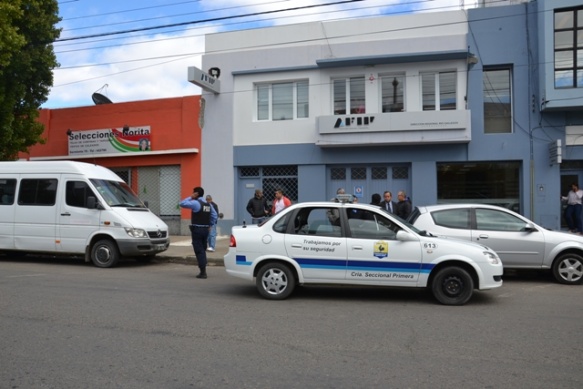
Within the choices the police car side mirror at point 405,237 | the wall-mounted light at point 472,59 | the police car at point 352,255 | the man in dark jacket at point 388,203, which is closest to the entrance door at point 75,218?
the police car at point 352,255

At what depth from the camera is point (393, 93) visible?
16.0 m

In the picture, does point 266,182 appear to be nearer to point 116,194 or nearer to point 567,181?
point 116,194

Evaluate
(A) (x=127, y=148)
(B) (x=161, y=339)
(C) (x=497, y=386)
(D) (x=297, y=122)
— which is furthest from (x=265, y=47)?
(C) (x=497, y=386)

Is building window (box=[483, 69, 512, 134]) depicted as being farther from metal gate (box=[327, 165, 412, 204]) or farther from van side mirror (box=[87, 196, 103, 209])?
van side mirror (box=[87, 196, 103, 209])

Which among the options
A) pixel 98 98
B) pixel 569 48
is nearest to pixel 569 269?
pixel 569 48

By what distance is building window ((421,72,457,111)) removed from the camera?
612 inches

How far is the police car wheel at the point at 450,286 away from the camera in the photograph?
7.46 metres

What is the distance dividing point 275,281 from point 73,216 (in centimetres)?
639

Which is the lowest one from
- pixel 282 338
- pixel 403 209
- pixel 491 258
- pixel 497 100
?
pixel 282 338

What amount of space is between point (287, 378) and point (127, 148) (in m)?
15.7

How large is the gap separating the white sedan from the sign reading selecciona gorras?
11.8 metres

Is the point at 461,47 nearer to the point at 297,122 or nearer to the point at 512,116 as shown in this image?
the point at 512,116

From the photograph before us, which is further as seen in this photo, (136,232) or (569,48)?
(569,48)

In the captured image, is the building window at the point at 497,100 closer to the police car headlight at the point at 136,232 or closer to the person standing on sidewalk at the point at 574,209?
the person standing on sidewalk at the point at 574,209
